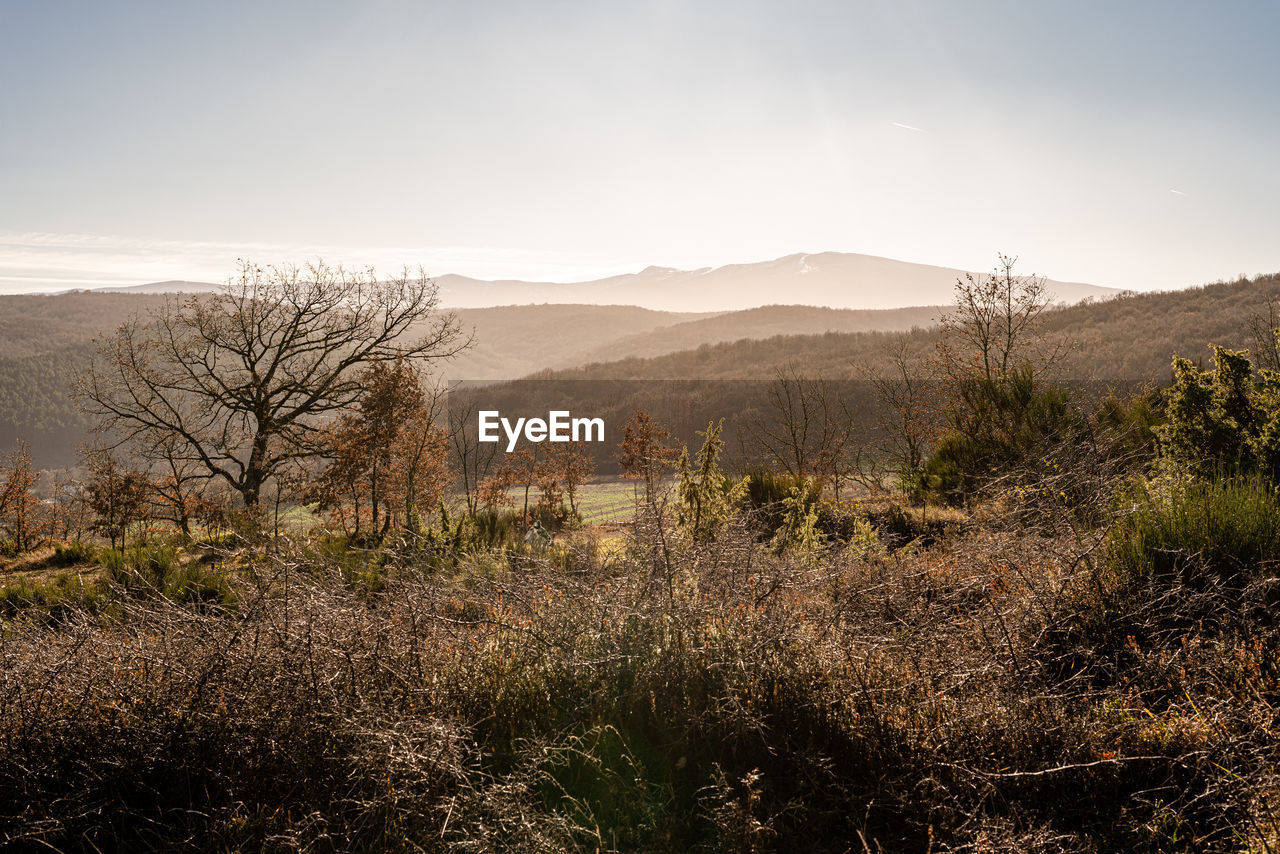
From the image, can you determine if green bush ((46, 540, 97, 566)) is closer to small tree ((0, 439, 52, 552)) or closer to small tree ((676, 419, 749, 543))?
small tree ((0, 439, 52, 552))

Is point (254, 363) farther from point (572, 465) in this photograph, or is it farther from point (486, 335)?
point (486, 335)

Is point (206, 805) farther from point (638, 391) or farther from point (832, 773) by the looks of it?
point (638, 391)

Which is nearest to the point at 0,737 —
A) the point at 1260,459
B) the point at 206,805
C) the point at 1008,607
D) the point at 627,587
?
the point at 206,805

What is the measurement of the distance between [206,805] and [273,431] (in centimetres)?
1605

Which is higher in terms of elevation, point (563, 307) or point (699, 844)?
point (563, 307)

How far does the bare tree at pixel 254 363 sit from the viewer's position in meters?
17.3

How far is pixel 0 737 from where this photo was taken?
2834 mm

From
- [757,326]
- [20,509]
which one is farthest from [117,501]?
[757,326]

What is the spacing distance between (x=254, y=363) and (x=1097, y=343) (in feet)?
134

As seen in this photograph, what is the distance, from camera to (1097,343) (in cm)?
3900

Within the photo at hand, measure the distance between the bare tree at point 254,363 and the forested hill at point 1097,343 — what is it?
47.1ft

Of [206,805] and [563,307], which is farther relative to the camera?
[563,307]

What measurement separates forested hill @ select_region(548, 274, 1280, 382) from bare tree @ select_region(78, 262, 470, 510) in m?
14.4

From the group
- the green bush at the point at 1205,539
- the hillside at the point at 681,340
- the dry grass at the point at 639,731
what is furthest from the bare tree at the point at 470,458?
the green bush at the point at 1205,539
